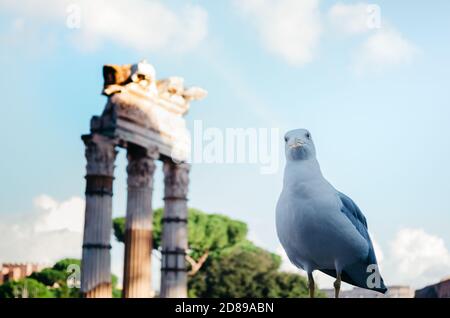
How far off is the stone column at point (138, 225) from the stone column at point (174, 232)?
1205 millimetres

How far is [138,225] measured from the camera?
16125 mm

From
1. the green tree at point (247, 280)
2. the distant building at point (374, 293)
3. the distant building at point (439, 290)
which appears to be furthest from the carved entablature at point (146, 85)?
the green tree at point (247, 280)

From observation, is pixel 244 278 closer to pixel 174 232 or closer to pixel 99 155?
pixel 174 232

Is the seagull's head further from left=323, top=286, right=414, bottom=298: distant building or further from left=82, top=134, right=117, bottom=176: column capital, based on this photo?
left=82, top=134, right=117, bottom=176: column capital

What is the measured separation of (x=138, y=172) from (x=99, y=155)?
168cm

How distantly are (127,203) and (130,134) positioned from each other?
1.77 metres

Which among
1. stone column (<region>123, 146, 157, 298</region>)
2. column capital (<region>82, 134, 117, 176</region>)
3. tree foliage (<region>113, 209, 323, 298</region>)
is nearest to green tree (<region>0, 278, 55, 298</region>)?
tree foliage (<region>113, 209, 323, 298</region>)

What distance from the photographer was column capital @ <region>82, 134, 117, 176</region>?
48.9 ft

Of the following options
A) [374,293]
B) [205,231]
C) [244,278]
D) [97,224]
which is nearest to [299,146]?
[374,293]
